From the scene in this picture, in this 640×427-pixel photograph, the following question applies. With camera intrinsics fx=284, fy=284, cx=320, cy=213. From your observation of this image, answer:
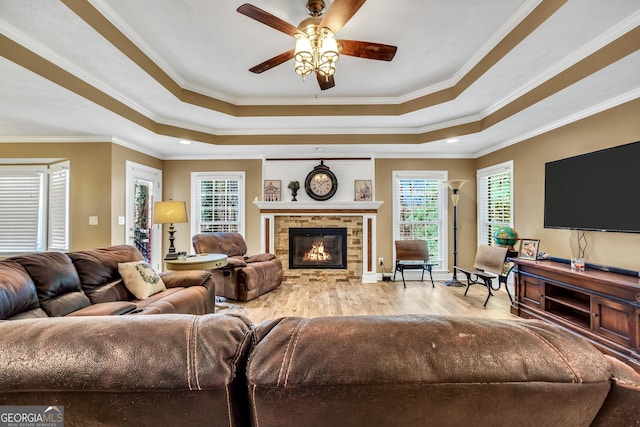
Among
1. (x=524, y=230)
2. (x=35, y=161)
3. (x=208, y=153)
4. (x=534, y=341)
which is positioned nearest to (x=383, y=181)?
(x=524, y=230)

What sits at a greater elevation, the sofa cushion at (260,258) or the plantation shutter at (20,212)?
the plantation shutter at (20,212)

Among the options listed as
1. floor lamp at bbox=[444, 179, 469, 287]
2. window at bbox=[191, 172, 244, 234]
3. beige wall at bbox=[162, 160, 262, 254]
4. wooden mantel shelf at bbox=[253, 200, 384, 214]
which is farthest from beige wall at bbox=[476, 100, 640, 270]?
window at bbox=[191, 172, 244, 234]

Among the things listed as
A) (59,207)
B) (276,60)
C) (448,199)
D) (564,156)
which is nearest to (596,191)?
(564,156)

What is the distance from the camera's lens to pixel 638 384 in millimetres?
565

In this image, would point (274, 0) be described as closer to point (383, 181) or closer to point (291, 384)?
point (291, 384)

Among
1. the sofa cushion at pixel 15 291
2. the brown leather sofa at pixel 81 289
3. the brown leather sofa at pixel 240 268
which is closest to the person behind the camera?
the sofa cushion at pixel 15 291

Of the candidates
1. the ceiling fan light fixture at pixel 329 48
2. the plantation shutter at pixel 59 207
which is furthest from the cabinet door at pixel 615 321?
the plantation shutter at pixel 59 207

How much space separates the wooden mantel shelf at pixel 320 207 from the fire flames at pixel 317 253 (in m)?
0.66

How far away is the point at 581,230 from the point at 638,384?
332cm

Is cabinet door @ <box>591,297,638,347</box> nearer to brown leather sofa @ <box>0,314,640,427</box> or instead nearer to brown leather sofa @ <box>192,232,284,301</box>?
brown leather sofa @ <box>0,314,640,427</box>

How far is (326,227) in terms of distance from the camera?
5402mm

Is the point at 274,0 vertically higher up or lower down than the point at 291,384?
higher up

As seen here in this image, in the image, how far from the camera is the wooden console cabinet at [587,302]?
88.5 inches

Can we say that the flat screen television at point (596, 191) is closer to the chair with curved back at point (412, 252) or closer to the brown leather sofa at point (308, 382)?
the chair with curved back at point (412, 252)
